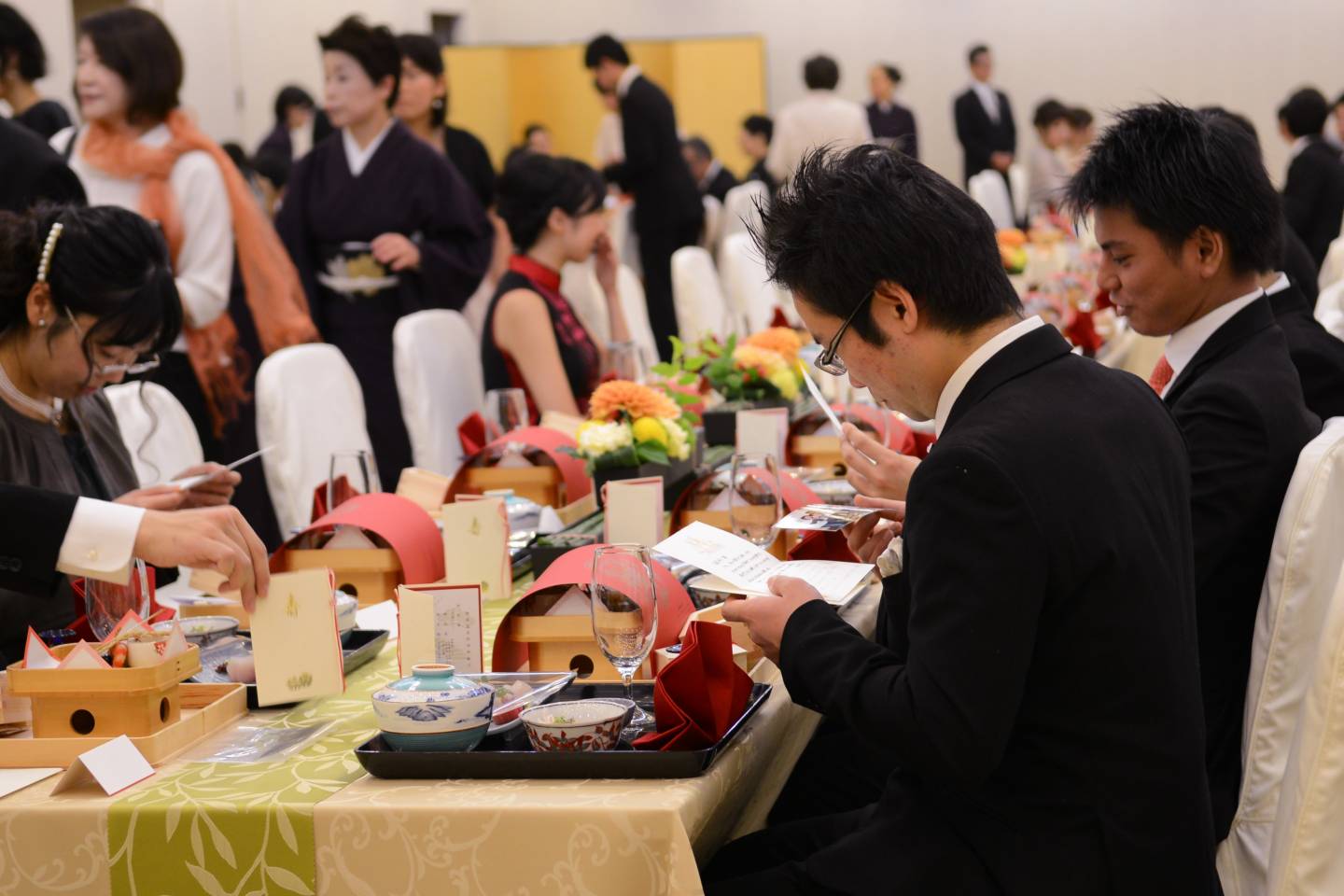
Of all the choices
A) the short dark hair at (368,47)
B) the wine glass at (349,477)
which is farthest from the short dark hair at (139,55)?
the wine glass at (349,477)

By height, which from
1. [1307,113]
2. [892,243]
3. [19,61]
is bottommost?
[892,243]

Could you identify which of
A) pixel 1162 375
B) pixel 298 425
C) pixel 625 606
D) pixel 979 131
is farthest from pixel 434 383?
pixel 979 131

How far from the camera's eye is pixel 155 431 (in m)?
2.79

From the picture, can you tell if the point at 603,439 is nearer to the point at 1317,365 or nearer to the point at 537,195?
the point at 1317,365

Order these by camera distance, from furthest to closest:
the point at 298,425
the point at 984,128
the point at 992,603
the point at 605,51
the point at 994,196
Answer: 1. the point at 984,128
2. the point at 994,196
3. the point at 605,51
4. the point at 298,425
5. the point at 992,603

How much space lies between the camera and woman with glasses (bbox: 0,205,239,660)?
6.56 feet

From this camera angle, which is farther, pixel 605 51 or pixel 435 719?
pixel 605 51

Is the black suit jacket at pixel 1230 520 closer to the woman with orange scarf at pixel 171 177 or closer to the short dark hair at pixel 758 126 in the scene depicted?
the woman with orange scarf at pixel 171 177

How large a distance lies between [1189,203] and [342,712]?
4.34 ft

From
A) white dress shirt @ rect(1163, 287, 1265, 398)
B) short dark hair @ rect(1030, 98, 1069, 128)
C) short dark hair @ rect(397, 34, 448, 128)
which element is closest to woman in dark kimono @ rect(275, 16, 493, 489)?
short dark hair @ rect(397, 34, 448, 128)

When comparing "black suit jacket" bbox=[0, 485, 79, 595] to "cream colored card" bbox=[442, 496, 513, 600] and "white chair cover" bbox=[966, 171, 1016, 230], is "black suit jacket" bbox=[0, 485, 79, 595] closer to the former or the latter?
"cream colored card" bbox=[442, 496, 513, 600]

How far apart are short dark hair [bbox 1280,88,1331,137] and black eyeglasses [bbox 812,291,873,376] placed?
7.40 meters

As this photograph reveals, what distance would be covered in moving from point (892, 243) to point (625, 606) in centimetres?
45

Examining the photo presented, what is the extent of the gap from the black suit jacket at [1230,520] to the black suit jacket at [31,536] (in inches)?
52.6
